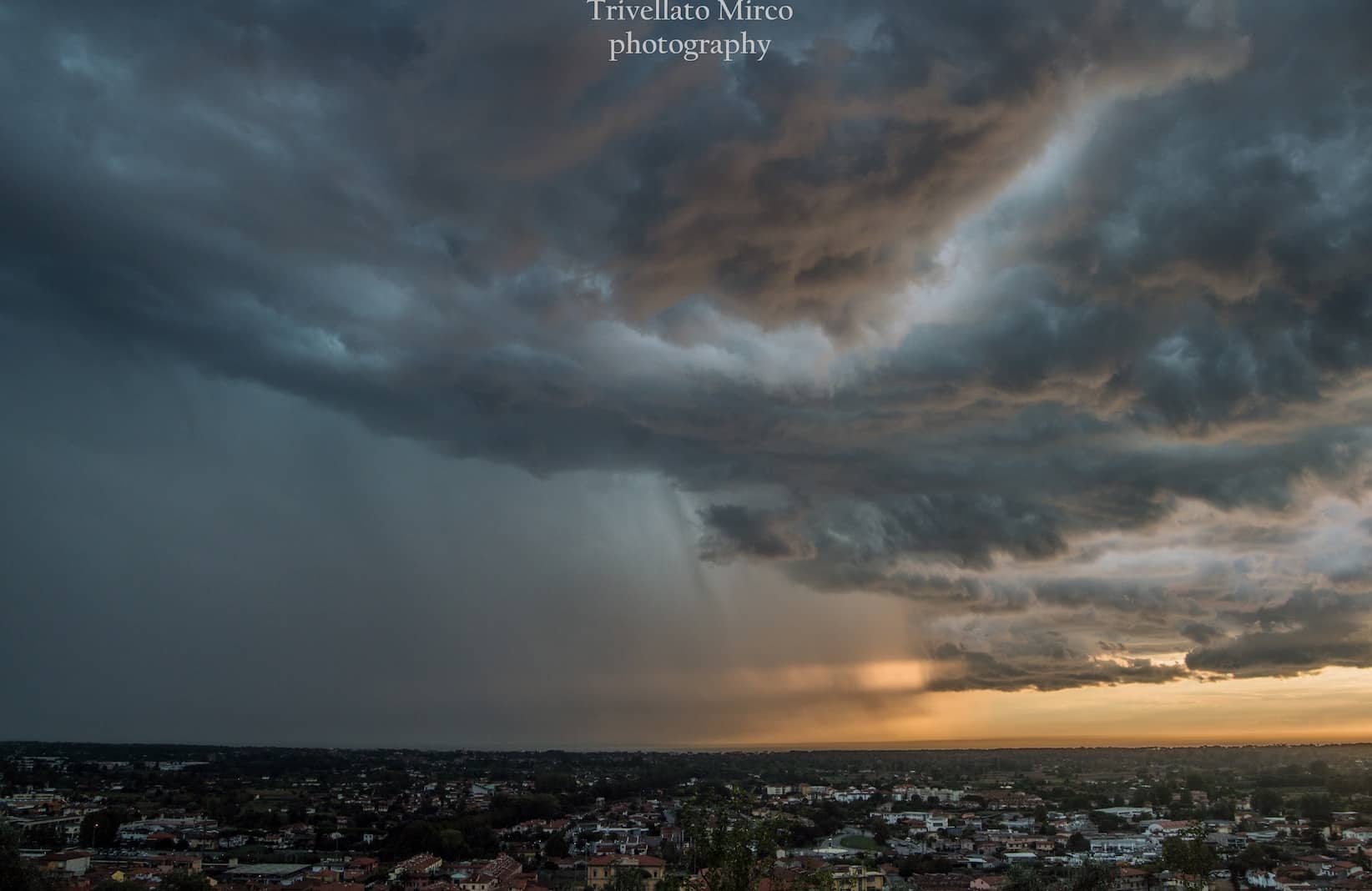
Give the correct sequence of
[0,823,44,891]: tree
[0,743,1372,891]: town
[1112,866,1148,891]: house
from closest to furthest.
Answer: [0,823,44,891]: tree → [0,743,1372,891]: town → [1112,866,1148,891]: house

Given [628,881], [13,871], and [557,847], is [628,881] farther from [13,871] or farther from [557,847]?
[13,871]

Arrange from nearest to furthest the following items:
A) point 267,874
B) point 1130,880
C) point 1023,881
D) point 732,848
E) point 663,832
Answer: point 732,848 < point 1023,881 < point 1130,880 < point 267,874 < point 663,832

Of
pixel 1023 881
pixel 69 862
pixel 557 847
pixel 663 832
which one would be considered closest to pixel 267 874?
pixel 69 862

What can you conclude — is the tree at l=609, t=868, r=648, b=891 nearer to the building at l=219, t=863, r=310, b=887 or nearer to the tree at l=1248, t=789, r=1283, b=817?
the building at l=219, t=863, r=310, b=887

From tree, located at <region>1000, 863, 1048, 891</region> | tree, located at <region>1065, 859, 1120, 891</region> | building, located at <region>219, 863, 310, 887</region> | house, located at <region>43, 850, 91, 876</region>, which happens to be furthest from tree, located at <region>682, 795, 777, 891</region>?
house, located at <region>43, 850, 91, 876</region>

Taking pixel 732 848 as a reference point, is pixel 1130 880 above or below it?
below

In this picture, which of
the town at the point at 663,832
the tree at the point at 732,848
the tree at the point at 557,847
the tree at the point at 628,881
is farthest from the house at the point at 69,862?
the tree at the point at 732,848

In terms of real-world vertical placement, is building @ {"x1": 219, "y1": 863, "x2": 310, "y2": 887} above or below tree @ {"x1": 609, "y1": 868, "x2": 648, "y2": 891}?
below

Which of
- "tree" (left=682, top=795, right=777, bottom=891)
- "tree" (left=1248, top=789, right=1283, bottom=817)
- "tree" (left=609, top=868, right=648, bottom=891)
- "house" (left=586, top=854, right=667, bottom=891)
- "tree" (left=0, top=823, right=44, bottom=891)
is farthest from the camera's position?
"tree" (left=1248, top=789, right=1283, bottom=817)

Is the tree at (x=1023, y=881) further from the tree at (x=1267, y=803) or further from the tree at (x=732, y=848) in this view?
the tree at (x=1267, y=803)

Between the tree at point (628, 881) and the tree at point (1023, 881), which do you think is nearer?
the tree at point (628, 881)
